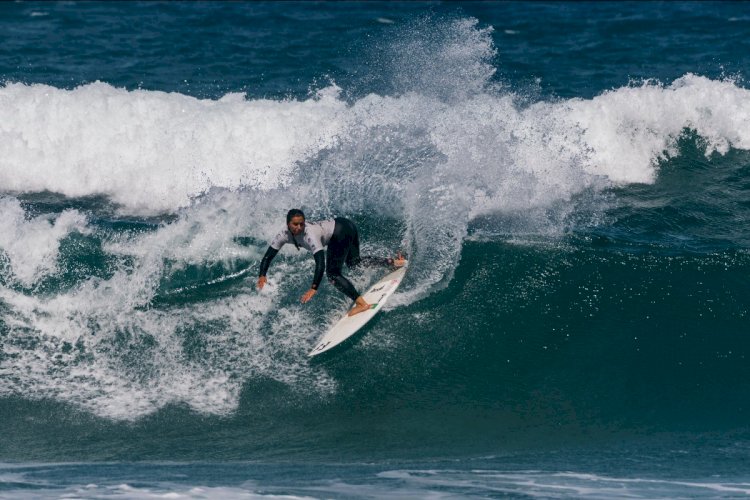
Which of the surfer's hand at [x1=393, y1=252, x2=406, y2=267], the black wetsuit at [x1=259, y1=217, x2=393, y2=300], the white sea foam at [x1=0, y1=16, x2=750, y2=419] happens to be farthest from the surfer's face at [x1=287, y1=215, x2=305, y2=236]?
the surfer's hand at [x1=393, y1=252, x2=406, y2=267]

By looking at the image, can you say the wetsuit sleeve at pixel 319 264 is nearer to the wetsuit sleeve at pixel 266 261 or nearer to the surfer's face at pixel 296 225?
the surfer's face at pixel 296 225

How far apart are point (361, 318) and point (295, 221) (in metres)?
1.50

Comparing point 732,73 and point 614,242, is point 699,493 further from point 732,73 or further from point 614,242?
point 732,73

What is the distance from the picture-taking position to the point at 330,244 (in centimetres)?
1052

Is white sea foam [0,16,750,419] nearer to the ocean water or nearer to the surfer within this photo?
the ocean water

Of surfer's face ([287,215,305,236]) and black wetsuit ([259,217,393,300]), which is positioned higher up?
surfer's face ([287,215,305,236])

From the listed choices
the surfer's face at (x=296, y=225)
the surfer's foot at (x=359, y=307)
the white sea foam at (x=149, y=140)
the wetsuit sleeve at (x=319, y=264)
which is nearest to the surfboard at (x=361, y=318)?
the surfer's foot at (x=359, y=307)

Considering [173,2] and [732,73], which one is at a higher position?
[173,2]

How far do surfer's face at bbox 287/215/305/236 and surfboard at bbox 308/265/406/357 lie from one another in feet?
4.22

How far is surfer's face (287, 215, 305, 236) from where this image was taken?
973cm

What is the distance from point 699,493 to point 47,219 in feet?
30.4

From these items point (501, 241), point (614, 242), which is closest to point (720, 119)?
point (614, 242)

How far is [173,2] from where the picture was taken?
862 inches

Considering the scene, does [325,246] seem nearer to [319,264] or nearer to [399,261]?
[319,264]
